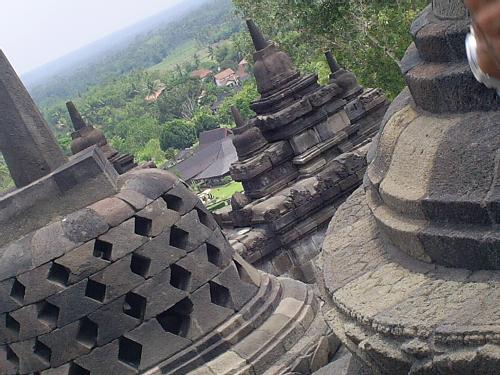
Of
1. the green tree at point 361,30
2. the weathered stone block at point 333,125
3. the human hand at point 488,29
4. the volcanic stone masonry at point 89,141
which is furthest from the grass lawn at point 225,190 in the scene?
the human hand at point 488,29

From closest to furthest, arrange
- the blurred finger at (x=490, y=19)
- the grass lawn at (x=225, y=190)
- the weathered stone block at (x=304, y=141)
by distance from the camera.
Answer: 1. the blurred finger at (x=490, y=19)
2. the weathered stone block at (x=304, y=141)
3. the grass lawn at (x=225, y=190)

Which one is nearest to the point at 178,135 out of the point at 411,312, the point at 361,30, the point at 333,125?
the point at 361,30

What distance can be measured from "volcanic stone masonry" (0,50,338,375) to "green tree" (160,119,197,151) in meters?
48.6

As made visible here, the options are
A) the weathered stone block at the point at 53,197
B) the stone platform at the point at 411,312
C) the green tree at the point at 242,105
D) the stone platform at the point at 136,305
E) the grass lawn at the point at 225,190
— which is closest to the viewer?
the stone platform at the point at 411,312

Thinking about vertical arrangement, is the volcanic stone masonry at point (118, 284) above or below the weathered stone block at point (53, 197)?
below

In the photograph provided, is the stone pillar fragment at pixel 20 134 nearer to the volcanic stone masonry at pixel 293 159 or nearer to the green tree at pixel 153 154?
the volcanic stone masonry at pixel 293 159

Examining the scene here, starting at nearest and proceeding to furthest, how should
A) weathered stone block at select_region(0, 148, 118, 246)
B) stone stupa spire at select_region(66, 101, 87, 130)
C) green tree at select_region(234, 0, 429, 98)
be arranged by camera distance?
weathered stone block at select_region(0, 148, 118, 246), stone stupa spire at select_region(66, 101, 87, 130), green tree at select_region(234, 0, 429, 98)

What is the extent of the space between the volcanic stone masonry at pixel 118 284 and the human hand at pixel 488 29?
2984mm

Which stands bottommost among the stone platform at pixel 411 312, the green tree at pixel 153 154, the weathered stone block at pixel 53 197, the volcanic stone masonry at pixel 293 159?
the green tree at pixel 153 154

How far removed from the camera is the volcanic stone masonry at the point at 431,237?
2.34 m

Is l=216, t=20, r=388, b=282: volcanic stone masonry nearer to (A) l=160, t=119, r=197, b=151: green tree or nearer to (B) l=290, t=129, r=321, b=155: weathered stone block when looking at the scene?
(B) l=290, t=129, r=321, b=155: weathered stone block

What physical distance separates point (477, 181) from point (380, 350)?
728 millimetres

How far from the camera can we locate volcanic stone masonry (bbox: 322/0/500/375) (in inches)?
92.0

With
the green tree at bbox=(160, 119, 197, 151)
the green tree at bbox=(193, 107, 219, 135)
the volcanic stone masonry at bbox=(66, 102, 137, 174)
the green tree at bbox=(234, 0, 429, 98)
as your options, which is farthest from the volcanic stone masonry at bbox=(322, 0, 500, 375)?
the green tree at bbox=(160, 119, 197, 151)
